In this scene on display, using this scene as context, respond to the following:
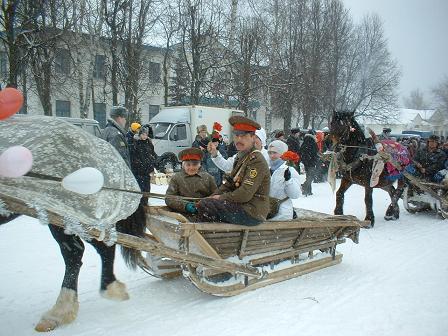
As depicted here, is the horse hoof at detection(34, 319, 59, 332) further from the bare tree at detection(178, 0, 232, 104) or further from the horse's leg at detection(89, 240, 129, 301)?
the bare tree at detection(178, 0, 232, 104)

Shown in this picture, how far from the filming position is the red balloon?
2160 mm

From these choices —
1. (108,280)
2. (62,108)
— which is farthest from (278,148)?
(62,108)

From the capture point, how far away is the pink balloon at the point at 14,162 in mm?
2193

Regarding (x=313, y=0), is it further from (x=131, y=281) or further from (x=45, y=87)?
(x=131, y=281)

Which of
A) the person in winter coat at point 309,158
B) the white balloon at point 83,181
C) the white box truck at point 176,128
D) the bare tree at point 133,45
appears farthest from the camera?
the bare tree at point 133,45

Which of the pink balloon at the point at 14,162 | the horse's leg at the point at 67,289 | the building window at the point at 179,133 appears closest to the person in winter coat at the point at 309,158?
the building window at the point at 179,133

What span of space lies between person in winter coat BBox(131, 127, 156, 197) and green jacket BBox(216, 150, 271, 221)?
10.3ft

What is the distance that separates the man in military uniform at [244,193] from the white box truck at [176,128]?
9773mm

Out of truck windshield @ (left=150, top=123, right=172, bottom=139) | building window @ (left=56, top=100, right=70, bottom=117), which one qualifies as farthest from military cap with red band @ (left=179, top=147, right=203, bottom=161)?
building window @ (left=56, top=100, right=70, bottom=117)

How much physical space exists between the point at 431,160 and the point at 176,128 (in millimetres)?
8761

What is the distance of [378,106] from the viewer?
32.9 meters

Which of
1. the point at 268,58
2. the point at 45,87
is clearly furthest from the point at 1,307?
the point at 268,58

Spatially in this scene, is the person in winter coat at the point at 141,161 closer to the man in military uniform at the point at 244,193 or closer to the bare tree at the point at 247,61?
the man in military uniform at the point at 244,193

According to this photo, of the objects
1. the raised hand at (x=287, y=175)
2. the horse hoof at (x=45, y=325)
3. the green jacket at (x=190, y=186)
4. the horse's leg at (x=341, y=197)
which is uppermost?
the raised hand at (x=287, y=175)
